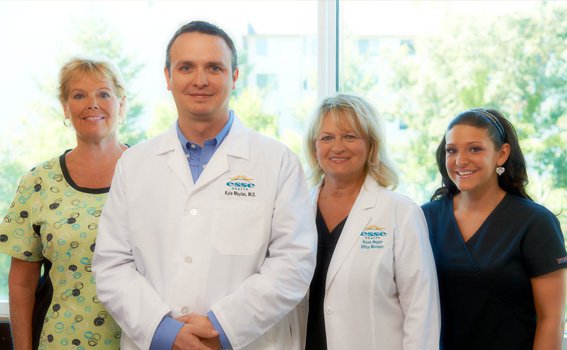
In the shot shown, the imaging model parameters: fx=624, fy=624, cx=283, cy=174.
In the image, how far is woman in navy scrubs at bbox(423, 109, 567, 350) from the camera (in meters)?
1.99

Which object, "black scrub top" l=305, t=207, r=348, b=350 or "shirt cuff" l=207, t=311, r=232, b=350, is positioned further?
"black scrub top" l=305, t=207, r=348, b=350

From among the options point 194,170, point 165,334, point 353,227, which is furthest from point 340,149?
point 165,334

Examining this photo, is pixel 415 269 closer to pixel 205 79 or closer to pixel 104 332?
pixel 205 79

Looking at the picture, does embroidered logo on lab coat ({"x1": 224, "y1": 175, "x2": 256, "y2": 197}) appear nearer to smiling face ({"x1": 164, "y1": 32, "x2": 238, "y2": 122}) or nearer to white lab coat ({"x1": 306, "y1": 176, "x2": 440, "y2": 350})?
smiling face ({"x1": 164, "y1": 32, "x2": 238, "y2": 122})

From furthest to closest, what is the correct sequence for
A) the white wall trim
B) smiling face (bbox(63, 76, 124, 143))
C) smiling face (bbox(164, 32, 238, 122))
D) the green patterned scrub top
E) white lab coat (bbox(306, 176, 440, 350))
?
the white wall trim, smiling face (bbox(63, 76, 124, 143)), the green patterned scrub top, white lab coat (bbox(306, 176, 440, 350)), smiling face (bbox(164, 32, 238, 122))

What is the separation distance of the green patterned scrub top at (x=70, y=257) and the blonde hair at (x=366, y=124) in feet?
2.69

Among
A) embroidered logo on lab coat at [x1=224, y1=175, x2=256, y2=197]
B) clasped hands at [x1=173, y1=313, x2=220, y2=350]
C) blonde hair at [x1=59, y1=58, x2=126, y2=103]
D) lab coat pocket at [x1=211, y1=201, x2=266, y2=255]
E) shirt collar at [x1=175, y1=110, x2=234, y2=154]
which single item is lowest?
clasped hands at [x1=173, y1=313, x2=220, y2=350]

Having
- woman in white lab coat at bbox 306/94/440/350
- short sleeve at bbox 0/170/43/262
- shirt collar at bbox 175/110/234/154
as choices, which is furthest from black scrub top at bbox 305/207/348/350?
short sleeve at bbox 0/170/43/262

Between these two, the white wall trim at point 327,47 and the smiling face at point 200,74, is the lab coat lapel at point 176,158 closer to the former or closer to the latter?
the smiling face at point 200,74

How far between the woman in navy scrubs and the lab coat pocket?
0.71 metres

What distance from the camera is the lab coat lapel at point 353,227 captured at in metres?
2.00

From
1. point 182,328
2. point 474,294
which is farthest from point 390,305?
point 182,328

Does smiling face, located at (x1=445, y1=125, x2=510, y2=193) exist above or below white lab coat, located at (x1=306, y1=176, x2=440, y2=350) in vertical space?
above

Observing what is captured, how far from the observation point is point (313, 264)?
6.14ft
